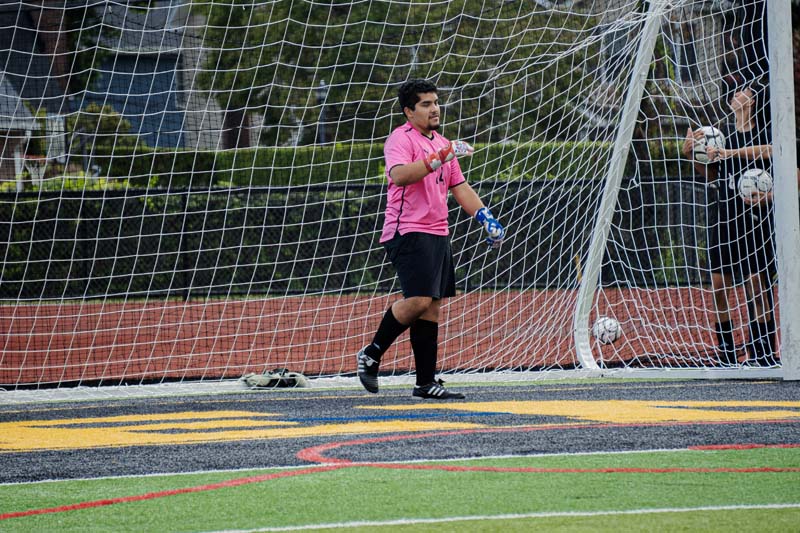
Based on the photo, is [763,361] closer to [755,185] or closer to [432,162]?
[755,185]

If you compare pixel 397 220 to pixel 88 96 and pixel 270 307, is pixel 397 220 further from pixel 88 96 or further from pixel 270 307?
pixel 88 96

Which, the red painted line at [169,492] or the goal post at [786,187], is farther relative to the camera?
the goal post at [786,187]

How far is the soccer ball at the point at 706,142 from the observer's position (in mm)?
8750

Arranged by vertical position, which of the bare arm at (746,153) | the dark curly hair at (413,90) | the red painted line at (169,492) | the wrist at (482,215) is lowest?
the red painted line at (169,492)

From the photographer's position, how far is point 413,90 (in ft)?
23.2

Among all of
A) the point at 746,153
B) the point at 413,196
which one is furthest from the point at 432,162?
the point at 746,153

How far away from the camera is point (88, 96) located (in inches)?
598

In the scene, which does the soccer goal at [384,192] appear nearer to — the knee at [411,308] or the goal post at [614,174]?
the goal post at [614,174]

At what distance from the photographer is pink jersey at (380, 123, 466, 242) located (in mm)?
7027

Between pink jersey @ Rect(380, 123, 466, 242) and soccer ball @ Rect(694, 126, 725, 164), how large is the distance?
2.49m

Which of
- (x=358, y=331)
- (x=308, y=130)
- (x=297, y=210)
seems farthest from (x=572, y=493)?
(x=308, y=130)

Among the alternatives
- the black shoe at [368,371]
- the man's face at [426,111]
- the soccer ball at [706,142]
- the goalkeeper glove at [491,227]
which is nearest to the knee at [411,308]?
the black shoe at [368,371]

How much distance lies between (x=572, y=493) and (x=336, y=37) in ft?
50.9

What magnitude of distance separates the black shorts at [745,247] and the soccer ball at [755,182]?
0.67 feet
